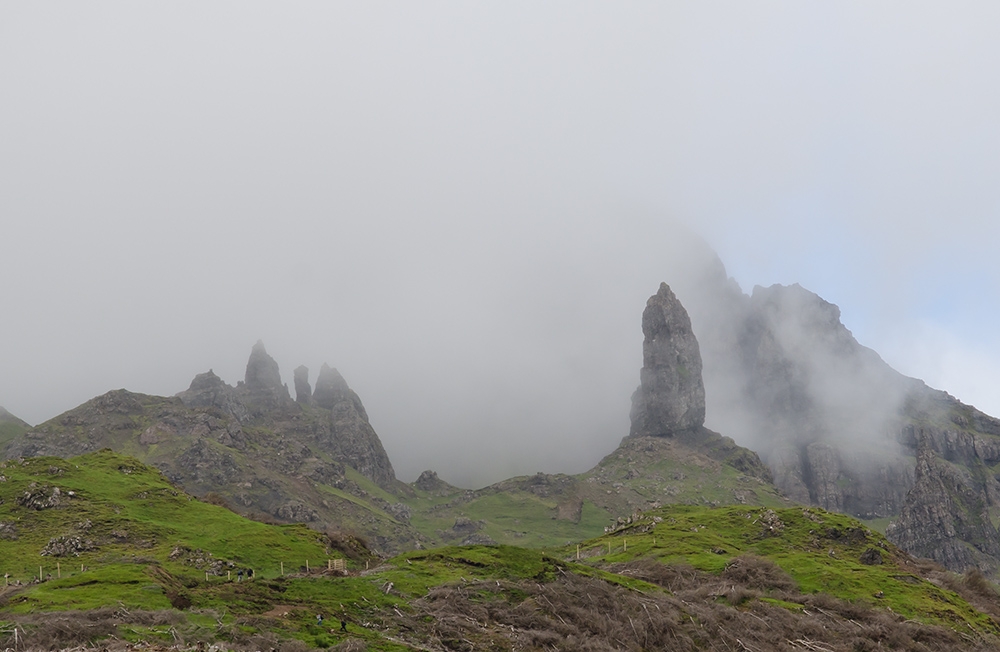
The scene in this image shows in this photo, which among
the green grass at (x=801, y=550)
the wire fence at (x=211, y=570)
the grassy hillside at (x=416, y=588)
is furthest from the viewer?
the green grass at (x=801, y=550)

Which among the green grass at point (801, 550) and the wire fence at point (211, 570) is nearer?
Result: the wire fence at point (211, 570)

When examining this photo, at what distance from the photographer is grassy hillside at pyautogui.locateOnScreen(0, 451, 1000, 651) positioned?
63000 mm

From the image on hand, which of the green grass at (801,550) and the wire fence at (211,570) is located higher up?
the green grass at (801,550)

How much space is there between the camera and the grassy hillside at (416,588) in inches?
2480

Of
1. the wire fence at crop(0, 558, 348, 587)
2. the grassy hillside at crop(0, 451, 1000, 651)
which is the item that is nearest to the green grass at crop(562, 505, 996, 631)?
the grassy hillside at crop(0, 451, 1000, 651)

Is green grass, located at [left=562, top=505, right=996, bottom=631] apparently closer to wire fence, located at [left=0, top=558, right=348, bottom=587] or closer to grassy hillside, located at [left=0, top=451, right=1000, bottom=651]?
grassy hillside, located at [left=0, top=451, right=1000, bottom=651]

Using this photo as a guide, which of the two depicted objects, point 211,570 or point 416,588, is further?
point 211,570

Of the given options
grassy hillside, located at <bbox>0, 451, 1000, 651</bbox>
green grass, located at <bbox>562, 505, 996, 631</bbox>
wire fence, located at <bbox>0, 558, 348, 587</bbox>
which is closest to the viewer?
grassy hillside, located at <bbox>0, 451, 1000, 651</bbox>

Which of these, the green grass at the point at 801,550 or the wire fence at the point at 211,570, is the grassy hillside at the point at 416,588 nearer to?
the wire fence at the point at 211,570

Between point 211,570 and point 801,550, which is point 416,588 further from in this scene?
point 801,550

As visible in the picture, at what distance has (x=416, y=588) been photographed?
8306cm

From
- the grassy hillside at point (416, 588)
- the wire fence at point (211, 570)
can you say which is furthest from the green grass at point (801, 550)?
the wire fence at point (211, 570)

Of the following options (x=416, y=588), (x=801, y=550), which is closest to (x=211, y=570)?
(x=416, y=588)

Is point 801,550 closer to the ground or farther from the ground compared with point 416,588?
farther from the ground
